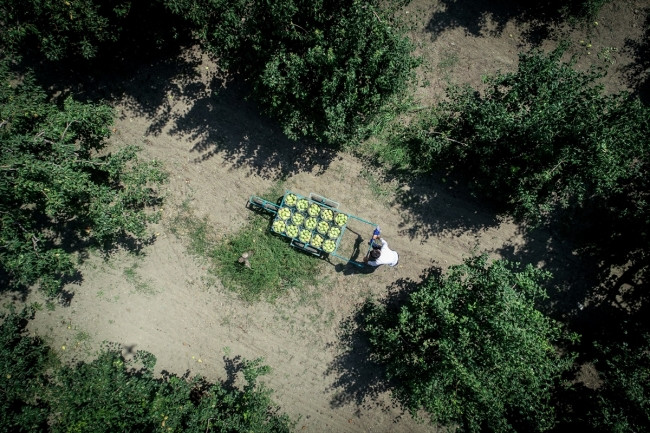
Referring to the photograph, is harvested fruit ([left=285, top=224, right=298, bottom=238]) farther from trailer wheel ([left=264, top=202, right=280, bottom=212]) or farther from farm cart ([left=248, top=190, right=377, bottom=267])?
trailer wheel ([left=264, top=202, right=280, bottom=212])

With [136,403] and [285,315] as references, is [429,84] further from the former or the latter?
[136,403]

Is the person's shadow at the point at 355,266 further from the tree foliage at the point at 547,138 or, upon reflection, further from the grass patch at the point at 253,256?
the tree foliage at the point at 547,138

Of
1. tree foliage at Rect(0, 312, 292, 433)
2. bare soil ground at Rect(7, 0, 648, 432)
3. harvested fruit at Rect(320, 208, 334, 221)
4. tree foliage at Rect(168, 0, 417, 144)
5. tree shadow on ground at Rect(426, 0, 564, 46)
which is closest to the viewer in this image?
tree foliage at Rect(168, 0, 417, 144)

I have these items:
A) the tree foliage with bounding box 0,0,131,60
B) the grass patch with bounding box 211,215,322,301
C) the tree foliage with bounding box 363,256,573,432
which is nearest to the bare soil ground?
the grass patch with bounding box 211,215,322,301

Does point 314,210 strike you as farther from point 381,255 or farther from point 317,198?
point 381,255

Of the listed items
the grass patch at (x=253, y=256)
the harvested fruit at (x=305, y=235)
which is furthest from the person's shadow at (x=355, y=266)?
the harvested fruit at (x=305, y=235)
